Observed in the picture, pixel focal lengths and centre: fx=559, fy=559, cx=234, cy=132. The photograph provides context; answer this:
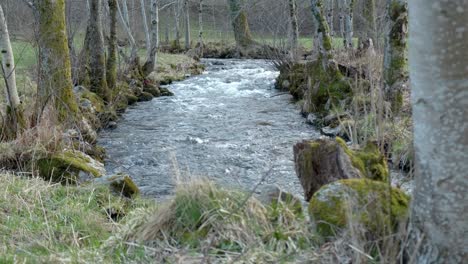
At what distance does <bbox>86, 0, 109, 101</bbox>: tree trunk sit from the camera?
618 inches

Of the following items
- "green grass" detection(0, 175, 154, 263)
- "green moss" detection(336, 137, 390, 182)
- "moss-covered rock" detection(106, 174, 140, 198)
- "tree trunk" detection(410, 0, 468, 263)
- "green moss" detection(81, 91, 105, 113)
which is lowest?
"moss-covered rock" detection(106, 174, 140, 198)

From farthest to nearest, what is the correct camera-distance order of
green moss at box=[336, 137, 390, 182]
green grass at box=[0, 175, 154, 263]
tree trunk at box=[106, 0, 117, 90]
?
1. tree trunk at box=[106, 0, 117, 90]
2. green moss at box=[336, 137, 390, 182]
3. green grass at box=[0, 175, 154, 263]

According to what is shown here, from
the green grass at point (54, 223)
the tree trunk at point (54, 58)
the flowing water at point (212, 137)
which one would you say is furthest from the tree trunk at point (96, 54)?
the green grass at point (54, 223)

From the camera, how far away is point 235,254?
411 cm

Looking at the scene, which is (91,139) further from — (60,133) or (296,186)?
(296,186)

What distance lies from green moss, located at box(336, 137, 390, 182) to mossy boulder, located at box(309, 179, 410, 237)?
3.19ft

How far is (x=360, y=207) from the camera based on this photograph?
3.85m

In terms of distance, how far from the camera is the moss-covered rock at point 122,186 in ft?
24.2

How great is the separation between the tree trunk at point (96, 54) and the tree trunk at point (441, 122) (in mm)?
13431

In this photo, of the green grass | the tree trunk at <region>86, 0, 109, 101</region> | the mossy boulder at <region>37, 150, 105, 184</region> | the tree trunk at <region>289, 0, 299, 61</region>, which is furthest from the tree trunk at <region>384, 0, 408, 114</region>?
the tree trunk at <region>289, 0, 299, 61</region>

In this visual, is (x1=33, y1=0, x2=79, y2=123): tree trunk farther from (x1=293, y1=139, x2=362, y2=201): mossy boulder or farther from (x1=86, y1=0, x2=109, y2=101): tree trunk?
(x1=293, y1=139, x2=362, y2=201): mossy boulder

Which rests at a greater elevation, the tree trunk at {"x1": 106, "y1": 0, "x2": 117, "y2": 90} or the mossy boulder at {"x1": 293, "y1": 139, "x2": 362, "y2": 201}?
the tree trunk at {"x1": 106, "y1": 0, "x2": 117, "y2": 90}

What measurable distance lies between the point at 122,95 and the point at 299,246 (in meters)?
13.5

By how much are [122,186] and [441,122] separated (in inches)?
203
